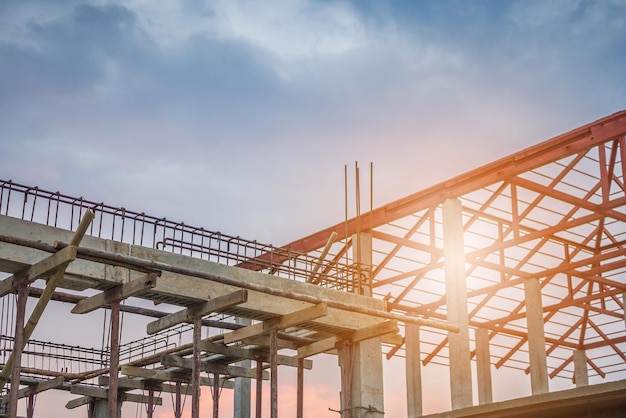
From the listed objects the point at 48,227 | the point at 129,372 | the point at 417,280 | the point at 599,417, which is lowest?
the point at 599,417

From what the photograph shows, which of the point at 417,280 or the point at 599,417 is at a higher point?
the point at 417,280

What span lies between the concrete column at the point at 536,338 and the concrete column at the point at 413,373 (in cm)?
471

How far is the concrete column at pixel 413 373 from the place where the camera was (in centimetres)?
3585

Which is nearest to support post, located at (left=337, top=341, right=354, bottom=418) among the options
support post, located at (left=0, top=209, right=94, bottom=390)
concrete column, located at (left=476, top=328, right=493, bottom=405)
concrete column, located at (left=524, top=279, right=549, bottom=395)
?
support post, located at (left=0, top=209, right=94, bottom=390)

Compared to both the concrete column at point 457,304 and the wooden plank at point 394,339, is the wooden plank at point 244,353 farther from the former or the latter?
the concrete column at point 457,304

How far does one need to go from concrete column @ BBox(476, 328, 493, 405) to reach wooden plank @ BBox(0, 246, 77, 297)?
23.2 metres

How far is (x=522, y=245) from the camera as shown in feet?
112

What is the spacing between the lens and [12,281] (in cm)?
1892

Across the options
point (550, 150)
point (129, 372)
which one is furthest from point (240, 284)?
point (550, 150)

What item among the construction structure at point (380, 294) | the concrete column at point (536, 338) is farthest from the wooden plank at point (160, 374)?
the concrete column at point (536, 338)

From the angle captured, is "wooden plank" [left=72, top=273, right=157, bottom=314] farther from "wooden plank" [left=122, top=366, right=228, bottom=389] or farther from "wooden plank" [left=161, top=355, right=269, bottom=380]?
"wooden plank" [left=122, top=366, right=228, bottom=389]

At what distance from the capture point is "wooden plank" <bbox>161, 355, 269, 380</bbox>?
79.3ft

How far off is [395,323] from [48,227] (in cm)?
902

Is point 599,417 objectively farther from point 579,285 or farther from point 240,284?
point 579,285
